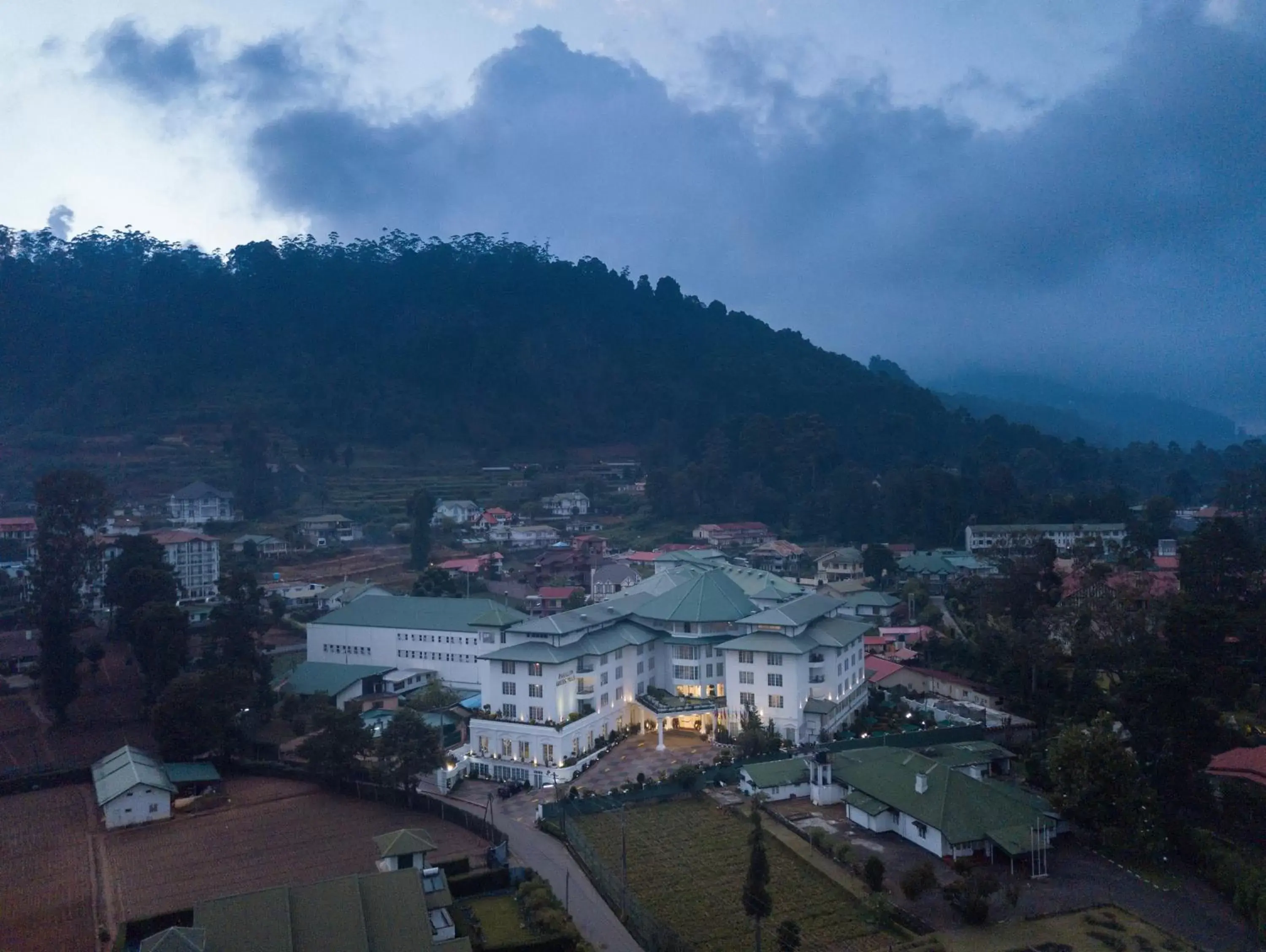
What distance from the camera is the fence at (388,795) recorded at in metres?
19.1

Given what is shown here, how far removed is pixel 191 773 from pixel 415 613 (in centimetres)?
1038

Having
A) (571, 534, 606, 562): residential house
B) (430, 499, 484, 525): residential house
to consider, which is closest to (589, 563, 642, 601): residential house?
(571, 534, 606, 562): residential house

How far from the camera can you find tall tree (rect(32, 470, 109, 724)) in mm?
27281

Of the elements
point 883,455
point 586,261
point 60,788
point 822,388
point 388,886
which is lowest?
point 60,788

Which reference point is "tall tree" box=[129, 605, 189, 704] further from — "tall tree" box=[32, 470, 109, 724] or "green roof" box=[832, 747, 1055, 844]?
"green roof" box=[832, 747, 1055, 844]

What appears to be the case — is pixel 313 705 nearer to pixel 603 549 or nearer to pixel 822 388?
pixel 603 549

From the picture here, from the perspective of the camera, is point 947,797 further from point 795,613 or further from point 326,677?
point 326,677

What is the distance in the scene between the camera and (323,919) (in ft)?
41.8

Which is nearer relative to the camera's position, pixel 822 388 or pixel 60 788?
pixel 60 788

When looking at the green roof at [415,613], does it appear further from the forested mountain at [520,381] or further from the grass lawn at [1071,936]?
the forested mountain at [520,381]

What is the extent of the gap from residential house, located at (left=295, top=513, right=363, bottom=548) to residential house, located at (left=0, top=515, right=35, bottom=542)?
12.3m

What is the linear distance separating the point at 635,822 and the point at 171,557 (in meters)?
30.8

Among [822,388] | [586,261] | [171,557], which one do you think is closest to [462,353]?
[586,261]

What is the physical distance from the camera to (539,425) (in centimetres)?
8081
